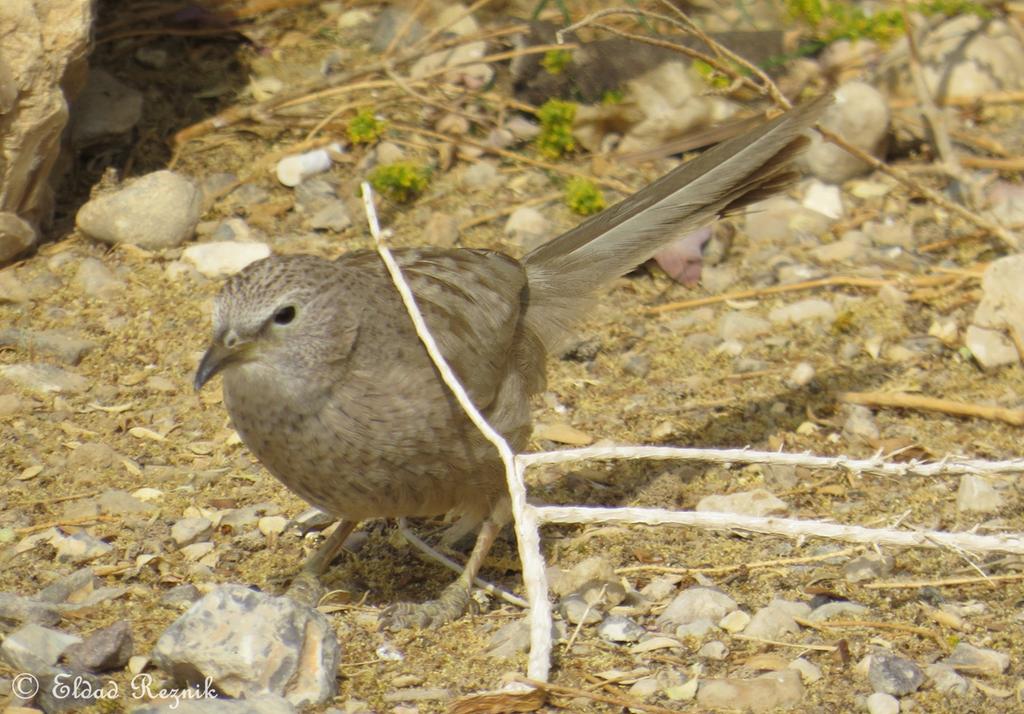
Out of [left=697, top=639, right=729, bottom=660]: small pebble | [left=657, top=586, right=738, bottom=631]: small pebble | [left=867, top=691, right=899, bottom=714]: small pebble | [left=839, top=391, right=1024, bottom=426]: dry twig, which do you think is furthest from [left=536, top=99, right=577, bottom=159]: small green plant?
[left=867, top=691, right=899, bottom=714]: small pebble

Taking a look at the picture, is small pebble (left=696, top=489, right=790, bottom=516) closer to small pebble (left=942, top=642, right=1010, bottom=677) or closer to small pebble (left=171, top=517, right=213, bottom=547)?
small pebble (left=942, top=642, right=1010, bottom=677)

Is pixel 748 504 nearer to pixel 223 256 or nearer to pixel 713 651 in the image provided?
pixel 713 651

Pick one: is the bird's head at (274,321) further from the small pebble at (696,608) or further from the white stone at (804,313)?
the white stone at (804,313)

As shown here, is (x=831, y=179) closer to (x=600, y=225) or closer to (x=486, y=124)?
(x=486, y=124)

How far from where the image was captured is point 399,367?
409 cm

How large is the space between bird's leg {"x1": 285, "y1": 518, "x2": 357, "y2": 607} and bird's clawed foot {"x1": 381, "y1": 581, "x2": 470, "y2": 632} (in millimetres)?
262

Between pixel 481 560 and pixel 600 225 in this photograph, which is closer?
pixel 481 560

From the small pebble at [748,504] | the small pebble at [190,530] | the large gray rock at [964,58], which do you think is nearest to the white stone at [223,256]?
the small pebble at [190,530]

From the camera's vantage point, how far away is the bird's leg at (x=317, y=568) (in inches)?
167

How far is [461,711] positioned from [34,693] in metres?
1.10

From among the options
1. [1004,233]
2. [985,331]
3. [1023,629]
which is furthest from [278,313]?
[1004,233]

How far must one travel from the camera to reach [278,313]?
3.86m

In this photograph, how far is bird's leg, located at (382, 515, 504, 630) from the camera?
4.09 m

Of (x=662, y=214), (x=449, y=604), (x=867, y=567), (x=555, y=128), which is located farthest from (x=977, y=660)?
(x=555, y=128)
